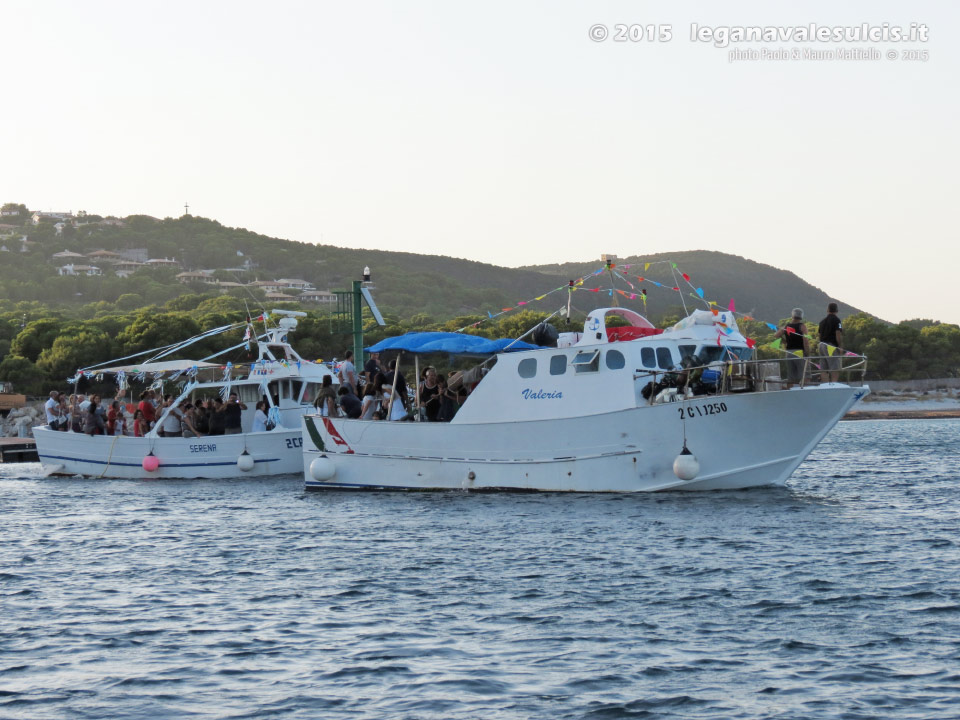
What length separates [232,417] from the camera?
102ft

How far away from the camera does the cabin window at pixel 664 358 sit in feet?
75.6

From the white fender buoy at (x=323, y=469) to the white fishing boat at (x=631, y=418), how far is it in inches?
80.1

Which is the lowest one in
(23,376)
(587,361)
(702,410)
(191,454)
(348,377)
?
(191,454)

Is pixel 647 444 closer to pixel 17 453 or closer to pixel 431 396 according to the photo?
pixel 431 396

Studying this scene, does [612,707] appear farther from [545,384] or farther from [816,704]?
[545,384]

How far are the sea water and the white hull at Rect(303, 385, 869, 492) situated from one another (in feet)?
1.69

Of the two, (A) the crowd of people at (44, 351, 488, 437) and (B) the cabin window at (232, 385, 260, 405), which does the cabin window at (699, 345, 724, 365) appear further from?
(B) the cabin window at (232, 385, 260, 405)

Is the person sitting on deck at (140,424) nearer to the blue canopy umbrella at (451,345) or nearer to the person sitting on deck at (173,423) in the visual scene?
the person sitting on deck at (173,423)

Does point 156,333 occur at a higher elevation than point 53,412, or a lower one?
higher

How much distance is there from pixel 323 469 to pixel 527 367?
19.0 feet

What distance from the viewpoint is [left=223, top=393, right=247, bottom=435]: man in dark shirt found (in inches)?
1216

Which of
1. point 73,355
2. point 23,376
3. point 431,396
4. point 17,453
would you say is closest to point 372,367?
point 431,396

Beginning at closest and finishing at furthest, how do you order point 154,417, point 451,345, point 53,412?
point 451,345 → point 154,417 → point 53,412

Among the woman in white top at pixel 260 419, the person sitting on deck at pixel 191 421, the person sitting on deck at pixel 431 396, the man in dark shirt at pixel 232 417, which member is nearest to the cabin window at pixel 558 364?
the person sitting on deck at pixel 431 396
